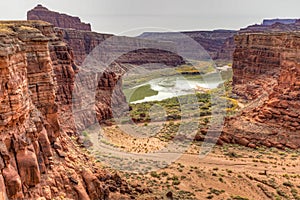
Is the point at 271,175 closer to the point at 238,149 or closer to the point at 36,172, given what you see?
the point at 238,149

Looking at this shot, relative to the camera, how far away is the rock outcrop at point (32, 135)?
12.3 m

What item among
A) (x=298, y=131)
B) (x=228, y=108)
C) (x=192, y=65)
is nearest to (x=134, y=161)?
(x=298, y=131)

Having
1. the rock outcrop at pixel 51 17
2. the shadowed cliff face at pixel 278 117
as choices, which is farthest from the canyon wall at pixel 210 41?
the shadowed cliff face at pixel 278 117

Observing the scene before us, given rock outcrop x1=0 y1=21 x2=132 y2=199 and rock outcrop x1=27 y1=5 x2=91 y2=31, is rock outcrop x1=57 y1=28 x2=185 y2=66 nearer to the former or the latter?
rock outcrop x1=27 y1=5 x2=91 y2=31

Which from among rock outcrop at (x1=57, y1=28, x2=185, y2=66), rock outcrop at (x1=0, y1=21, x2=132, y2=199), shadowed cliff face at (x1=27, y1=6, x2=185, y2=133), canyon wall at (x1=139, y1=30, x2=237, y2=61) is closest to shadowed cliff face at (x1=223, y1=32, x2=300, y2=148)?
shadowed cliff face at (x1=27, y1=6, x2=185, y2=133)

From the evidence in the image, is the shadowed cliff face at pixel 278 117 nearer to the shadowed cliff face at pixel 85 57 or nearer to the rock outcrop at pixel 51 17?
the shadowed cliff face at pixel 85 57

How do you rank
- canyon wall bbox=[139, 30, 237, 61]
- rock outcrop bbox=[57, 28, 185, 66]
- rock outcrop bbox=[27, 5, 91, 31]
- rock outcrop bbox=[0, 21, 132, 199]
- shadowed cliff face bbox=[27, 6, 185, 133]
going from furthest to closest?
canyon wall bbox=[139, 30, 237, 61] → rock outcrop bbox=[27, 5, 91, 31] → rock outcrop bbox=[57, 28, 185, 66] → shadowed cliff face bbox=[27, 6, 185, 133] → rock outcrop bbox=[0, 21, 132, 199]

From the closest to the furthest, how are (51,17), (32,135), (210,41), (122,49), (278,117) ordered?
(32,135), (278,117), (122,49), (51,17), (210,41)

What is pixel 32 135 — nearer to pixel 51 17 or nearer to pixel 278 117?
pixel 278 117

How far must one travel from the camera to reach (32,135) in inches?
569

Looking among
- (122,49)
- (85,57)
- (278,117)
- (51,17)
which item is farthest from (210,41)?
(278,117)

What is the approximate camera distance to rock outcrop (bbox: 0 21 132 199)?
12.3 meters

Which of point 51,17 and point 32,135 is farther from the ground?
point 51,17

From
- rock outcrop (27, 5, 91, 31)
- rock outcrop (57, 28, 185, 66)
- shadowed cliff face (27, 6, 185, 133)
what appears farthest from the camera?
rock outcrop (27, 5, 91, 31)
